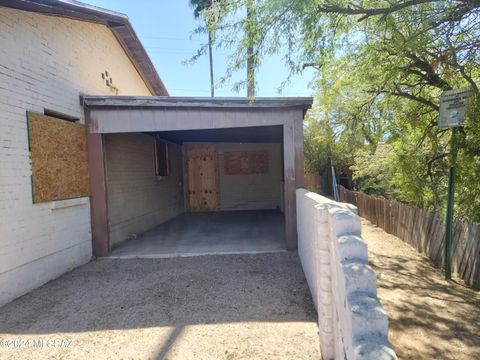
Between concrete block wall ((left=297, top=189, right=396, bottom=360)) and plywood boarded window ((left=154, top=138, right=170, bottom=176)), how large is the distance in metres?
7.60

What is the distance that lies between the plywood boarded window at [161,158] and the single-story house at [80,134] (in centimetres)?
9

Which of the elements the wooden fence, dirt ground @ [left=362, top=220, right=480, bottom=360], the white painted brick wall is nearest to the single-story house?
the white painted brick wall

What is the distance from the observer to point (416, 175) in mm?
6973

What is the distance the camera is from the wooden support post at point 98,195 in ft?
19.7

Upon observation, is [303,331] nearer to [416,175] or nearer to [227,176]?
[416,175]

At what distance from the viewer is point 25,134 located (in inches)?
177

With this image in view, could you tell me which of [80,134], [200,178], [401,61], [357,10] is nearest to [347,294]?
[357,10]

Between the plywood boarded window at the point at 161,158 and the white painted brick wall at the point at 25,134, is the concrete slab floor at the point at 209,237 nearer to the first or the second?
the white painted brick wall at the point at 25,134

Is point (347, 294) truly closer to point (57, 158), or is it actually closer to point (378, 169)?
point (57, 158)

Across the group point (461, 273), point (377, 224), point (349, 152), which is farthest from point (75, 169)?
point (349, 152)

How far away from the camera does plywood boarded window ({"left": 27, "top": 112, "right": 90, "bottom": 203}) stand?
468cm

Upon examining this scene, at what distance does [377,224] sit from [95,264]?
25.9ft

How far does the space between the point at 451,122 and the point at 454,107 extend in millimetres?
228

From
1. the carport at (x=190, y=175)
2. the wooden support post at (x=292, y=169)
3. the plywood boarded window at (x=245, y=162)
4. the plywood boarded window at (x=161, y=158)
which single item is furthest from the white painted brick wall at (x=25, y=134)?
the plywood boarded window at (x=245, y=162)
